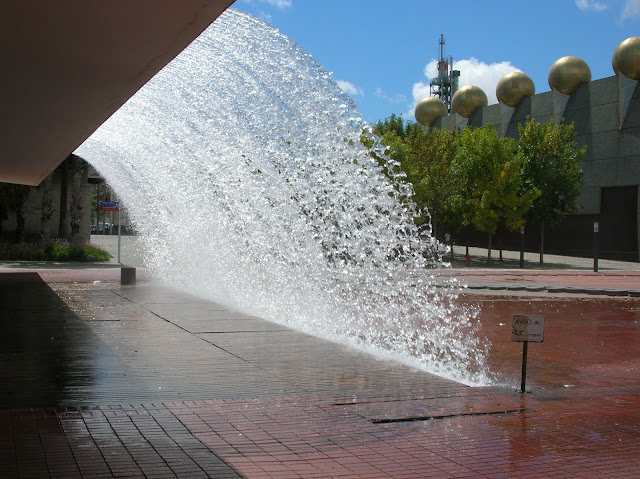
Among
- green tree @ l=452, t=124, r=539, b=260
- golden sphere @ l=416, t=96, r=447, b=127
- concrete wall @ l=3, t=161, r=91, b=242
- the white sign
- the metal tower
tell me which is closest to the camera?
the white sign

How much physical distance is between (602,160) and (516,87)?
31.1ft

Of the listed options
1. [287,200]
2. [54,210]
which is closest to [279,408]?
[287,200]

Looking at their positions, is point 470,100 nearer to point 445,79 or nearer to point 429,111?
point 429,111

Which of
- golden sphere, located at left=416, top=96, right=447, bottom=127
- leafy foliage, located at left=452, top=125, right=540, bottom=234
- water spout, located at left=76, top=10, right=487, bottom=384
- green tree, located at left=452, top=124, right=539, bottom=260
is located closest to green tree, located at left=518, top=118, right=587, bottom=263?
green tree, located at left=452, top=124, right=539, bottom=260

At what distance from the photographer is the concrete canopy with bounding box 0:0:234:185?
5039 mm

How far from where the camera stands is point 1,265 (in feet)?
88.4

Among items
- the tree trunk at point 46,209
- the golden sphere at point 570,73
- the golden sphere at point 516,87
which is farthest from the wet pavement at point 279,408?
the golden sphere at point 516,87

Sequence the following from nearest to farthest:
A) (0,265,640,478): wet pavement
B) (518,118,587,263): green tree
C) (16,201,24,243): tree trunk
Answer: (0,265,640,478): wet pavement → (16,201,24,243): tree trunk → (518,118,587,263): green tree

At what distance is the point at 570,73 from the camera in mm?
44531

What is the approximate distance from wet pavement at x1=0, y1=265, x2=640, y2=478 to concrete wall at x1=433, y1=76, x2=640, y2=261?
32686mm

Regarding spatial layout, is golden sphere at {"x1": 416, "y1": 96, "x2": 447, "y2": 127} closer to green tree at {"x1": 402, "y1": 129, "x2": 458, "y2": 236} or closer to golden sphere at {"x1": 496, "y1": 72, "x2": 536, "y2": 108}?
golden sphere at {"x1": 496, "y1": 72, "x2": 536, "y2": 108}

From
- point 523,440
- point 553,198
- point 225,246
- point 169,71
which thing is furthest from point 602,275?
point 523,440

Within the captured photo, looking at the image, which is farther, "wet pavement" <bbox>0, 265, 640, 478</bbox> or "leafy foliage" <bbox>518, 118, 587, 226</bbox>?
"leafy foliage" <bbox>518, 118, 587, 226</bbox>

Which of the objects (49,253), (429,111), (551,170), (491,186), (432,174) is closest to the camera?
(49,253)
